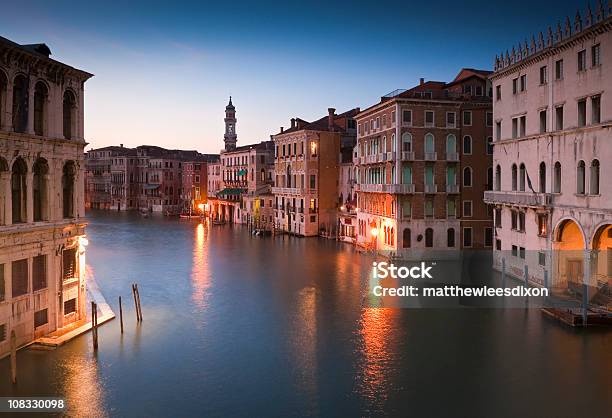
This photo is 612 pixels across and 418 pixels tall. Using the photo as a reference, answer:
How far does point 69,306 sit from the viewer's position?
20.8 m

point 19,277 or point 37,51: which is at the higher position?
point 37,51

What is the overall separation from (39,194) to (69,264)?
9.35 feet

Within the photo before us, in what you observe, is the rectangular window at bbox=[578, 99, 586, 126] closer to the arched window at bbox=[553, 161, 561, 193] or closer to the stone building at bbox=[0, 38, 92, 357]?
the arched window at bbox=[553, 161, 561, 193]

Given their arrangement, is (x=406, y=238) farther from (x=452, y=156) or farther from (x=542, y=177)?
(x=542, y=177)

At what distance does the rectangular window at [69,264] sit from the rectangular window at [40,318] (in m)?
1.57

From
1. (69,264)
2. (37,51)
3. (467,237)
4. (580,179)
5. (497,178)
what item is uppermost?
(37,51)

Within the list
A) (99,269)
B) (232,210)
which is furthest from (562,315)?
(232,210)

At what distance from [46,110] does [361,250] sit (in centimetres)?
2970

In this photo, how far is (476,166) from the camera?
39906 mm

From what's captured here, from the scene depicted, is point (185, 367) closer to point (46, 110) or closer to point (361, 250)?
point (46, 110)

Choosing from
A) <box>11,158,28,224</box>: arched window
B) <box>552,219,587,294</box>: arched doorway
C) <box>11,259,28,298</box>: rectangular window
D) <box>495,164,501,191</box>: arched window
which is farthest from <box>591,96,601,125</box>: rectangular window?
<box>11,259,28,298</box>: rectangular window

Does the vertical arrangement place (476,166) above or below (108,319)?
above

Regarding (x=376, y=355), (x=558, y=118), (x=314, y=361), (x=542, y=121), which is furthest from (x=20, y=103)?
(x=542, y=121)

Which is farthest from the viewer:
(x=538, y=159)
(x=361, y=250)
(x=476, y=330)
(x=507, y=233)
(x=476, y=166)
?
(x=361, y=250)
